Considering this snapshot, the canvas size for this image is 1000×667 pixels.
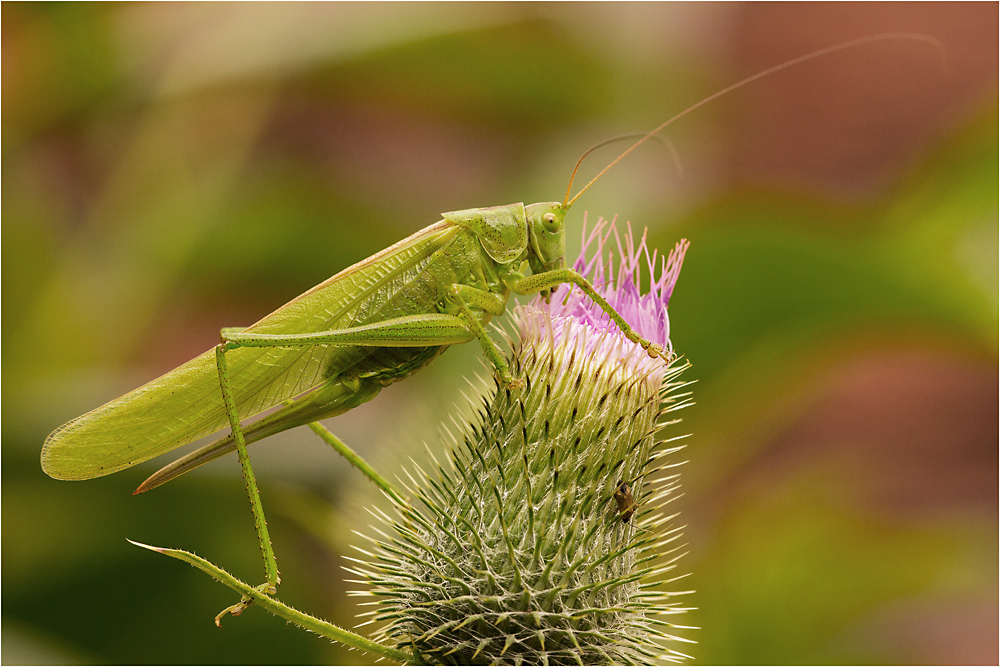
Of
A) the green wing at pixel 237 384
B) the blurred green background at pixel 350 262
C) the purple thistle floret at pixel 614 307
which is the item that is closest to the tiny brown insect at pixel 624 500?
the purple thistle floret at pixel 614 307

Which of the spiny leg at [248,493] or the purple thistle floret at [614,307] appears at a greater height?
the purple thistle floret at [614,307]

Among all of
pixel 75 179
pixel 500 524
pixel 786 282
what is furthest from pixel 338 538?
pixel 75 179

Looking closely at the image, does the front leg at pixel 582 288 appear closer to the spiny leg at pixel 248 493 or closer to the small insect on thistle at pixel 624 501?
the small insect on thistle at pixel 624 501

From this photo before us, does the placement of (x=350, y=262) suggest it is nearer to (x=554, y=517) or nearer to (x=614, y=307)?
(x=614, y=307)

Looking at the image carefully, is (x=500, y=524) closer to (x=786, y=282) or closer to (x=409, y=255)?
(x=409, y=255)

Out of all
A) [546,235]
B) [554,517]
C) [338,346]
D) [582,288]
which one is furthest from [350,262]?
[554,517]

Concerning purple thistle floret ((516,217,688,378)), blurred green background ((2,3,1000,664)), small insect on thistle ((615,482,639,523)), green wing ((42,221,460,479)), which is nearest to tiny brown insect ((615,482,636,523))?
small insect on thistle ((615,482,639,523))
